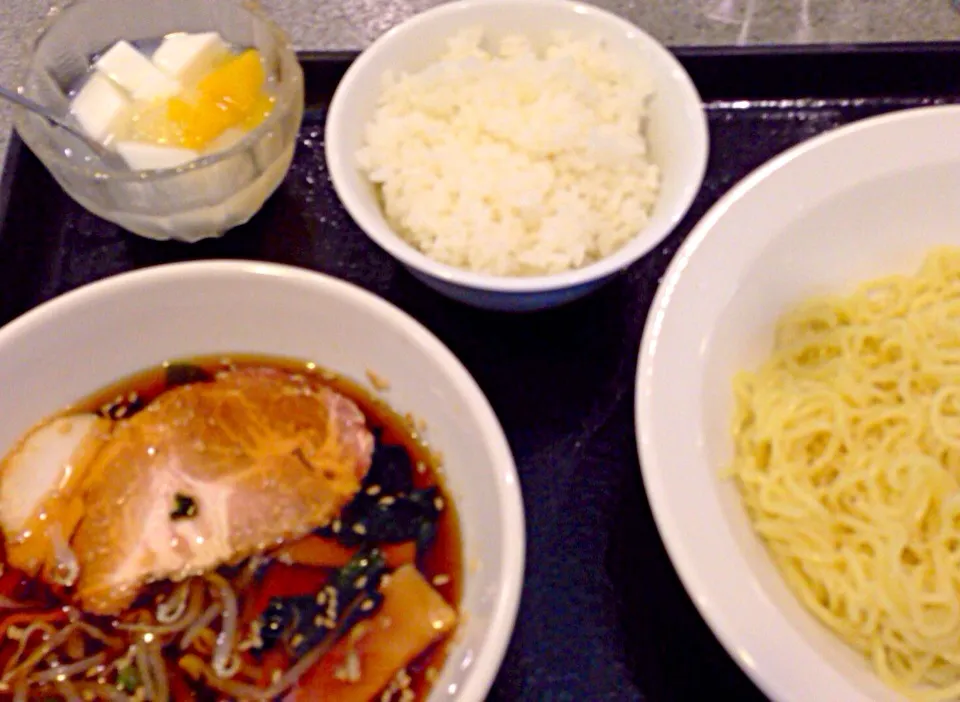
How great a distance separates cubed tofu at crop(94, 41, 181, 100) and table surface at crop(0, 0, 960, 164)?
0.42 meters

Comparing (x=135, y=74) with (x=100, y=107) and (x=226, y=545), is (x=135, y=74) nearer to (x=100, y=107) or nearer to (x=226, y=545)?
(x=100, y=107)

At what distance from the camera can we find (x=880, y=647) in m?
1.21

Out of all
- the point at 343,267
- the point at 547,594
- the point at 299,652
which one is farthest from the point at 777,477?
the point at 343,267

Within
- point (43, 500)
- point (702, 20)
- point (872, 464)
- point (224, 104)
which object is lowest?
point (872, 464)

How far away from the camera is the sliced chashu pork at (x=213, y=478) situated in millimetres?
1227

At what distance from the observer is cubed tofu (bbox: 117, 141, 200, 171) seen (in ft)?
4.82

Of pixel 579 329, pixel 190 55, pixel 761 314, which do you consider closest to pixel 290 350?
pixel 579 329

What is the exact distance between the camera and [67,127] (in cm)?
146

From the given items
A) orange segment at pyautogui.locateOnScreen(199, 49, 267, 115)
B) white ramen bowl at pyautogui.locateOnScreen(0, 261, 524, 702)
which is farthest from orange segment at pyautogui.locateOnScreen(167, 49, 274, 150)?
white ramen bowl at pyautogui.locateOnScreen(0, 261, 524, 702)

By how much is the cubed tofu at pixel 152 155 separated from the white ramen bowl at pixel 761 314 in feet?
2.77

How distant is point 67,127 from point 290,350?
1.86 feet

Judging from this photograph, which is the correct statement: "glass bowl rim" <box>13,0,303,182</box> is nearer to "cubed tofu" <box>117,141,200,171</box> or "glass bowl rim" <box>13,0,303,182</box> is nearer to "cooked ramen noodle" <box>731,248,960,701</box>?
"cubed tofu" <box>117,141,200,171</box>

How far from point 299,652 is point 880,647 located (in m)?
0.81

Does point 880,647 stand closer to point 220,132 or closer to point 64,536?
point 64,536
